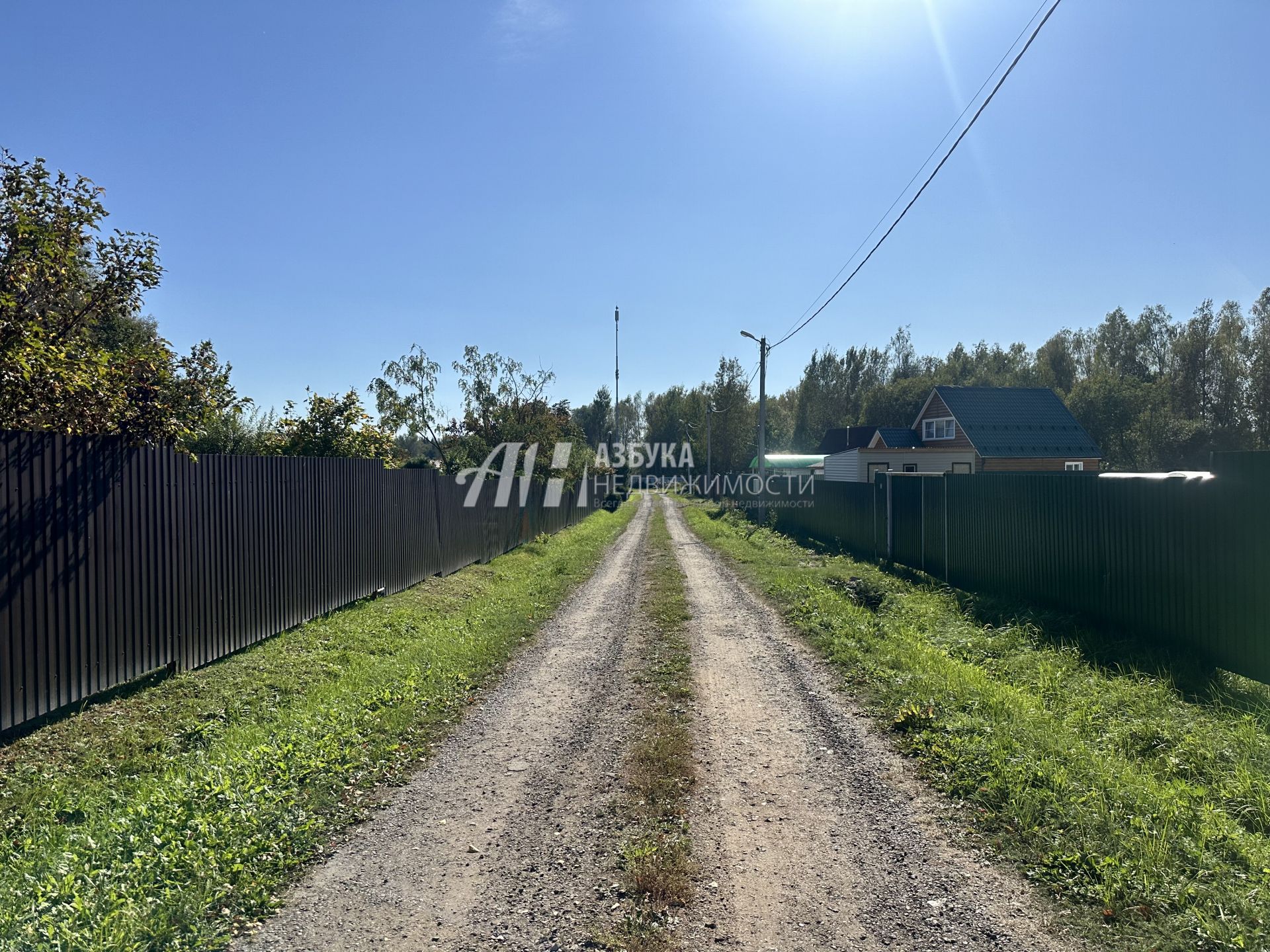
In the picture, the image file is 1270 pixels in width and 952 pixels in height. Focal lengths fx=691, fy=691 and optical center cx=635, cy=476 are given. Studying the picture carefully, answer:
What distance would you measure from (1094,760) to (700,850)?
282 cm

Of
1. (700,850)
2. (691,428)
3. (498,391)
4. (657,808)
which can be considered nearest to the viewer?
(700,850)

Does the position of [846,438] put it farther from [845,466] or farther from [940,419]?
[845,466]

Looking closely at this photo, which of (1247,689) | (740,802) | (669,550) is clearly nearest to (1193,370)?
(669,550)

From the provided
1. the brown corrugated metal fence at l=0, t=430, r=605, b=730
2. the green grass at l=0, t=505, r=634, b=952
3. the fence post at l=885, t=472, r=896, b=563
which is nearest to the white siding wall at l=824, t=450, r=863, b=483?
the fence post at l=885, t=472, r=896, b=563

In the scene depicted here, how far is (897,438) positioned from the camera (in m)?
38.2

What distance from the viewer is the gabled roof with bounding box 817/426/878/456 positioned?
156 ft

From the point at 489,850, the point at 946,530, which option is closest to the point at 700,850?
the point at 489,850

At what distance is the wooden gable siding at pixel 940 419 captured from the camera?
32.1 m

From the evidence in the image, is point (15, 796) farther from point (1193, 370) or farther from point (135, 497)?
point (1193, 370)

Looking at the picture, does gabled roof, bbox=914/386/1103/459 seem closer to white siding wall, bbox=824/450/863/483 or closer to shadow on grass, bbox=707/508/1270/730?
white siding wall, bbox=824/450/863/483

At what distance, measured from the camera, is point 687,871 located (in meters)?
3.45

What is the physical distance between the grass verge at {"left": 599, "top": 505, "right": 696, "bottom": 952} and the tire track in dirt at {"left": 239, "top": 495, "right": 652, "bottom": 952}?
5.3 inches

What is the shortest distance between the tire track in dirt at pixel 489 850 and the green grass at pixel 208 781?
0.80ft

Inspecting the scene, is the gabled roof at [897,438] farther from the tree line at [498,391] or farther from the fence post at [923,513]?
the fence post at [923,513]
